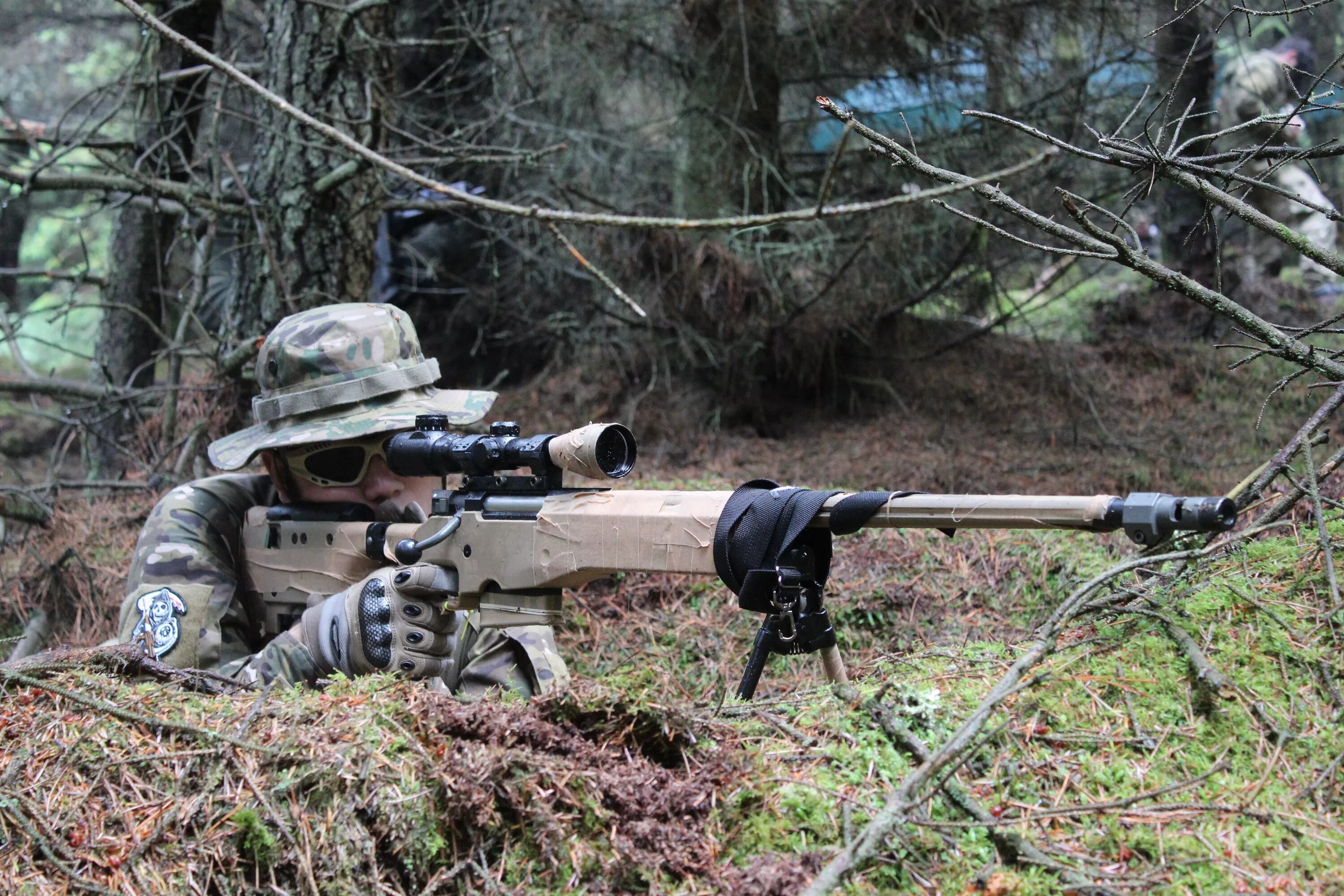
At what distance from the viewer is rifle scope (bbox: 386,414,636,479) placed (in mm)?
3250


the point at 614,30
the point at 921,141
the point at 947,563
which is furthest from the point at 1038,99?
the point at 947,563

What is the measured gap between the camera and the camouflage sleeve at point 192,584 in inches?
159

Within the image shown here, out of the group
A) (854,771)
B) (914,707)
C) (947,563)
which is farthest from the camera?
(947,563)

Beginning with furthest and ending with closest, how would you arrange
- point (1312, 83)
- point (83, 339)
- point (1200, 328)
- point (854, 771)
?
point (83, 339) < point (1200, 328) < point (1312, 83) < point (854, 771)

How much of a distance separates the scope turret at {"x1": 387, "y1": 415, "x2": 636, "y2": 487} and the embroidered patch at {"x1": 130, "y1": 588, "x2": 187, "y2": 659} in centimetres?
98

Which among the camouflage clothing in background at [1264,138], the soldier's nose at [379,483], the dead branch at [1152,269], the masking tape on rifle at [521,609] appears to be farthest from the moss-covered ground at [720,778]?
the camouflage clothing in background at [1264,138]

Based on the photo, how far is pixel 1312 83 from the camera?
307cm

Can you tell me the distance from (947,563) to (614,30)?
4734 millimetres

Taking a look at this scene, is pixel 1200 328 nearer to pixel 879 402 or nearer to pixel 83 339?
pixel 879 402

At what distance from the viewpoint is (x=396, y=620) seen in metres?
3.65

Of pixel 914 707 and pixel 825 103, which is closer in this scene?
pixel 914 707

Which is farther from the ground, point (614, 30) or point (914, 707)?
point (614, 30)

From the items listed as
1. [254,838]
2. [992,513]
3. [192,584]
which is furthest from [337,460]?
[992,513]

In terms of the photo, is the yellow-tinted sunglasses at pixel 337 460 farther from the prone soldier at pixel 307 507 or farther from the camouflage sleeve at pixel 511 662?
the camouflage sleeve at pixel 511 662
